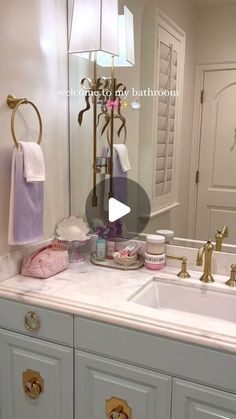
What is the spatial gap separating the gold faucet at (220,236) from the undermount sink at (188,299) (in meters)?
0.19

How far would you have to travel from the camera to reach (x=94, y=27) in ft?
5.12

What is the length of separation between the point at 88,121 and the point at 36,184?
0.48 metres

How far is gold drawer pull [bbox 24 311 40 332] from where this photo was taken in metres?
1.38

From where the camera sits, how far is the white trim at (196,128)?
153 cm

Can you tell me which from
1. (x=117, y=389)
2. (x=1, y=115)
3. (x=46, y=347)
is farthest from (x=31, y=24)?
(x=117, y=389)

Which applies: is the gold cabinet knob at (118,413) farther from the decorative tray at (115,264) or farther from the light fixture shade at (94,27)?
the light fixture shade at (94,27)

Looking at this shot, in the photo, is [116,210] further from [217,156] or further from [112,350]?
[112,350]

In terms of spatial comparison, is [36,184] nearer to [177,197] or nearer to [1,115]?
[1,115]

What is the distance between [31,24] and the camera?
1.55 metres

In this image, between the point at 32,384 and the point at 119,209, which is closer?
the point at 32,384

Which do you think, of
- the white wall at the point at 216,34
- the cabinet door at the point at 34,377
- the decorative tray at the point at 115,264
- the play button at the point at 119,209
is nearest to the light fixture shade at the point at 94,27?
the white wall at the point at 216,34

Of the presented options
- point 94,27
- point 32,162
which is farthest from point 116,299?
point 94,27

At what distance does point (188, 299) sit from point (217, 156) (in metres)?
0.60

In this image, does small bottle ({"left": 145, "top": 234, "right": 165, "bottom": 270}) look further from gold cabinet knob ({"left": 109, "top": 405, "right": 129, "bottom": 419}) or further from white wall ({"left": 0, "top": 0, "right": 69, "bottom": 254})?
gold cabinet knob ({"left": 109, "top": 405, "right": 129, "bottom": 419})
